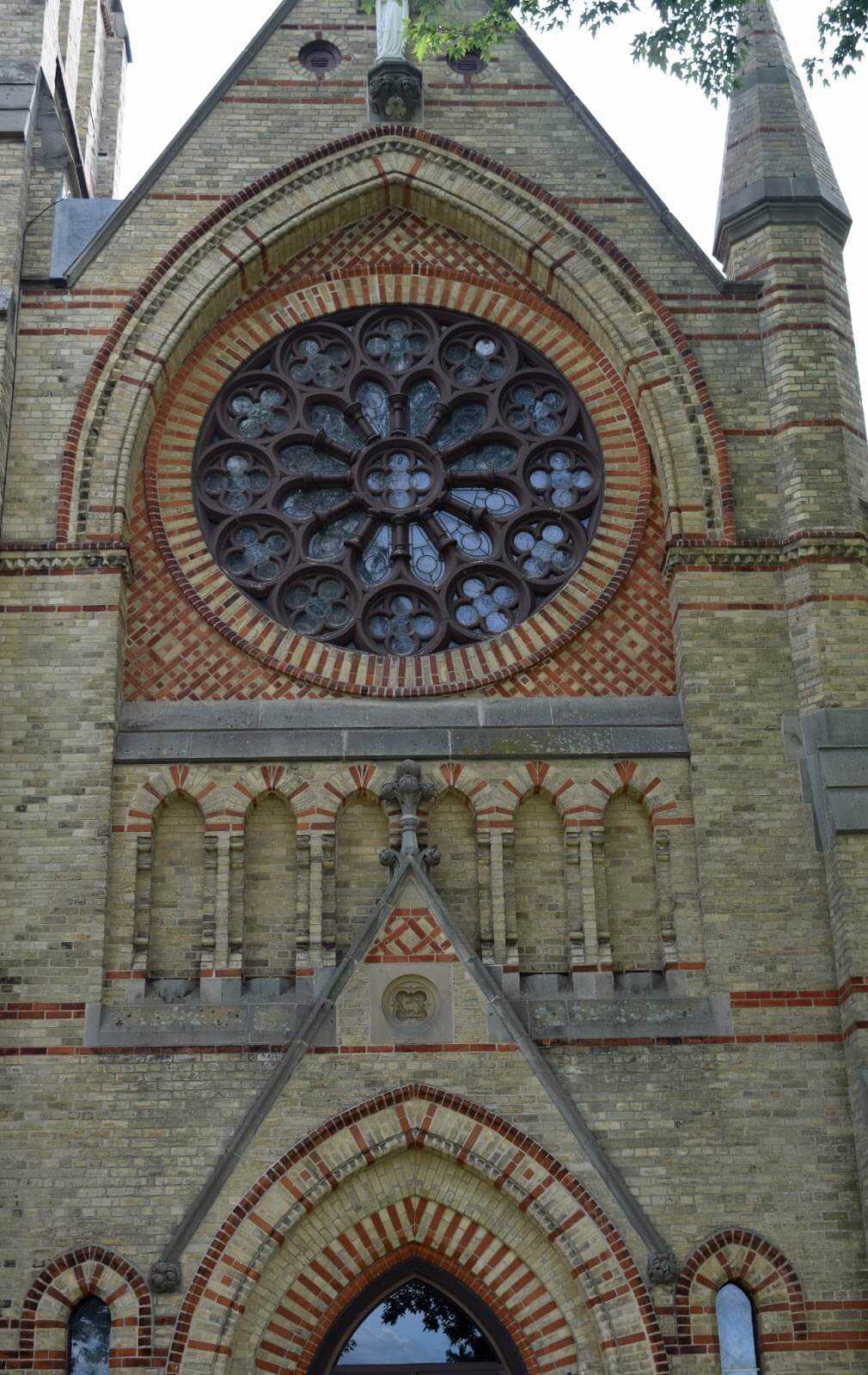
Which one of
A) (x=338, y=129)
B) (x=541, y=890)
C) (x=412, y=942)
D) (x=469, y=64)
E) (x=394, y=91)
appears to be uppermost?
(x=469, y=64)

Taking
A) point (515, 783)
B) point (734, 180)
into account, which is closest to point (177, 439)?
point (515, 783)

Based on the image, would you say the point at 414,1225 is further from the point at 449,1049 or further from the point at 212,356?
the point at 212,356

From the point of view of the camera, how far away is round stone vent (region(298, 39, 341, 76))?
17.4 meters

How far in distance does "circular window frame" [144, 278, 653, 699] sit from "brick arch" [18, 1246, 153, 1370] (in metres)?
4.56

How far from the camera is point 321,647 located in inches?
605

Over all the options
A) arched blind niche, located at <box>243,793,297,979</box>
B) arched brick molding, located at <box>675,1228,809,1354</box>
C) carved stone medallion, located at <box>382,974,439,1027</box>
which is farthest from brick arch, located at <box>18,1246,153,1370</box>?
arched brick molding, located at <box>675,1228,809,1354</box>

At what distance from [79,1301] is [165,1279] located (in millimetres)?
638

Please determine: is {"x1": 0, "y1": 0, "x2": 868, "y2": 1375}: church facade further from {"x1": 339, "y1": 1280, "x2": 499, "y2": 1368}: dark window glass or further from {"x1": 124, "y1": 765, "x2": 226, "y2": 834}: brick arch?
{"x1": 339, "y1": 1280, "x2": 499, "y2": 1368}: dark window glass

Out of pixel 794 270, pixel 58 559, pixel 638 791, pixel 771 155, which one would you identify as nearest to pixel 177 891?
pixel 58 559

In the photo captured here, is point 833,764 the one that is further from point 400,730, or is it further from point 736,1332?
point 736,1332

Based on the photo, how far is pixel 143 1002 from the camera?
13.8 meters

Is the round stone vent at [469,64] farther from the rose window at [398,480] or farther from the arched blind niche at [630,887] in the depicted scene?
the arched blind niche at [630,887]

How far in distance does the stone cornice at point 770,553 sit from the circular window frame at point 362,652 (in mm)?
528

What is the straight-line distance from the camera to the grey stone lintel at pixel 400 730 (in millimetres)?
14625
